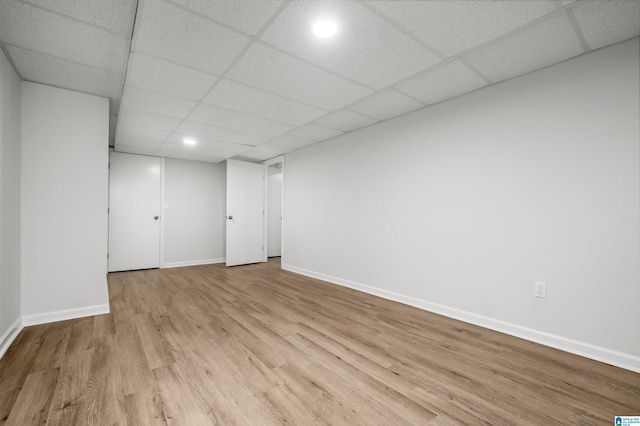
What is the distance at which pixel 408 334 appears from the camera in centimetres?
251

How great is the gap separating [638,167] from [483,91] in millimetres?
1355

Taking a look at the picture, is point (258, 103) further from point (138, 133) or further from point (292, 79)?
point (138, 133)

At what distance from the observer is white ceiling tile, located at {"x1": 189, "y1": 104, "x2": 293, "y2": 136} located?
3.29 metres

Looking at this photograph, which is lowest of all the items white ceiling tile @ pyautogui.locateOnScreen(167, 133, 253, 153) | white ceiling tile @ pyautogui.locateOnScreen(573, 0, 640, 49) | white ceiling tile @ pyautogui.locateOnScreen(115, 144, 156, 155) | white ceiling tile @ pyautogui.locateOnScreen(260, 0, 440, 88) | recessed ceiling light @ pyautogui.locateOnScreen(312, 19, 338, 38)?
white ceiling tile @ pyautogui.locateOnScreen(115, 144, 156, 155)

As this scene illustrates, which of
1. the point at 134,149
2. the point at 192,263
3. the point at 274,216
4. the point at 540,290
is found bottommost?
the point at 192,263

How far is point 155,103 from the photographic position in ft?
10.0

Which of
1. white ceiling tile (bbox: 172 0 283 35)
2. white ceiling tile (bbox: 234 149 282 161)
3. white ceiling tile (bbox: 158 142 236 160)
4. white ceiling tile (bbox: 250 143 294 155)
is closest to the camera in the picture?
white ceiling tile (bbox: 172 0 283 35)

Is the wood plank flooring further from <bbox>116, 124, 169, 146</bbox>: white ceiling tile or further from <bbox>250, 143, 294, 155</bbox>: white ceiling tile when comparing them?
<bbox>250, 143, 294, 155</bbox>: white ceiling tile

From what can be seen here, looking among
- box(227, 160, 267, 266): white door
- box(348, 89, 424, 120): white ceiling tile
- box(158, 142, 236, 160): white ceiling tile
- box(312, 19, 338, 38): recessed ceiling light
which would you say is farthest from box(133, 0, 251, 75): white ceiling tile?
box(227, 160, 267, 266): white door

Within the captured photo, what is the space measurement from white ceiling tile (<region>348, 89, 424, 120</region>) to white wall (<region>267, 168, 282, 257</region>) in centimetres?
452

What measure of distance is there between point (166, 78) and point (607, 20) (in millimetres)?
3395

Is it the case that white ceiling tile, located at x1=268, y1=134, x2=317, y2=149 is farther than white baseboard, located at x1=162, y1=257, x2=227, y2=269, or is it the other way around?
white baseboard, located at x1=162, y1=257, x2=227, y2=269

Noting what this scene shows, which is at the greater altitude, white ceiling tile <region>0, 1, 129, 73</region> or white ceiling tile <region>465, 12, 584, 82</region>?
white ceiling tile <region>0, 1, 129, 73</region>

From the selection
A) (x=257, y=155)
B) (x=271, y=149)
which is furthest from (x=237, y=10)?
(x=257, y=155)
